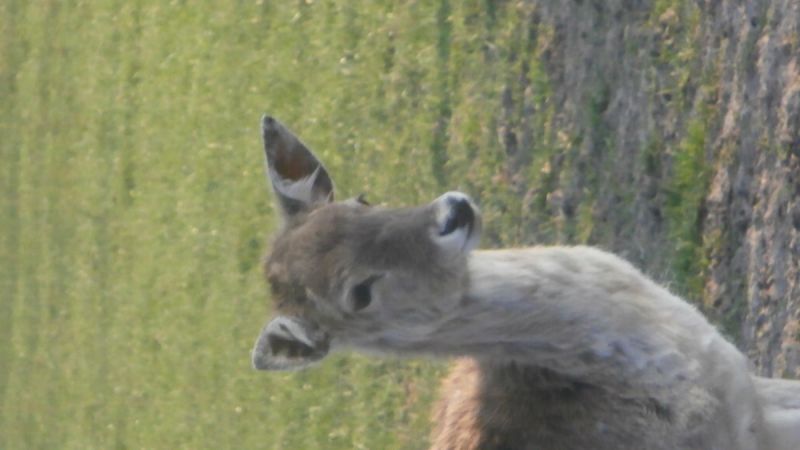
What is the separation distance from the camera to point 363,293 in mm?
3957

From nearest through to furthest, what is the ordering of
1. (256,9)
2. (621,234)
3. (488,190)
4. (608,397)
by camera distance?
(608,397) → (621,234) → (488,190) → (256,9)

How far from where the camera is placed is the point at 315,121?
31.6 ft

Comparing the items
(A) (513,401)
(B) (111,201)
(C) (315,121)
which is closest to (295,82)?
(C) (315,121)

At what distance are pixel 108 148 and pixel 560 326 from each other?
962 cm

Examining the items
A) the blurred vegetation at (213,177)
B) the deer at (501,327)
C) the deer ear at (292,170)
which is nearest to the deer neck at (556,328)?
the deer at (501,327)

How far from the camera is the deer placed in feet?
13.0

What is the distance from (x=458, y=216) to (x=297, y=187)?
73cm

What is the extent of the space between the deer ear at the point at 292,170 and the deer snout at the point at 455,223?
2.03 ft

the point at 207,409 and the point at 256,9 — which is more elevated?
the point at 256,9

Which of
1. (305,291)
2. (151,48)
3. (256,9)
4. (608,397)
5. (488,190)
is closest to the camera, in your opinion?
(305,291)

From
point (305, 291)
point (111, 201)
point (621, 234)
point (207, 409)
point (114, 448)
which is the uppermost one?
point (305, 291)

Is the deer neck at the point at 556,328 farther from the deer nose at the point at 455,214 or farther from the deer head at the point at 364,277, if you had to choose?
the deer nose at the point at 455,214

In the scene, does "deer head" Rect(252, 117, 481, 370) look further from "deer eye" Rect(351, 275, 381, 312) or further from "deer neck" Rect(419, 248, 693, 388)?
"deer neck" Rect(419, 248, 693, 388)

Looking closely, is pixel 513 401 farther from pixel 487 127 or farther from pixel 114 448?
pixel 114 448
